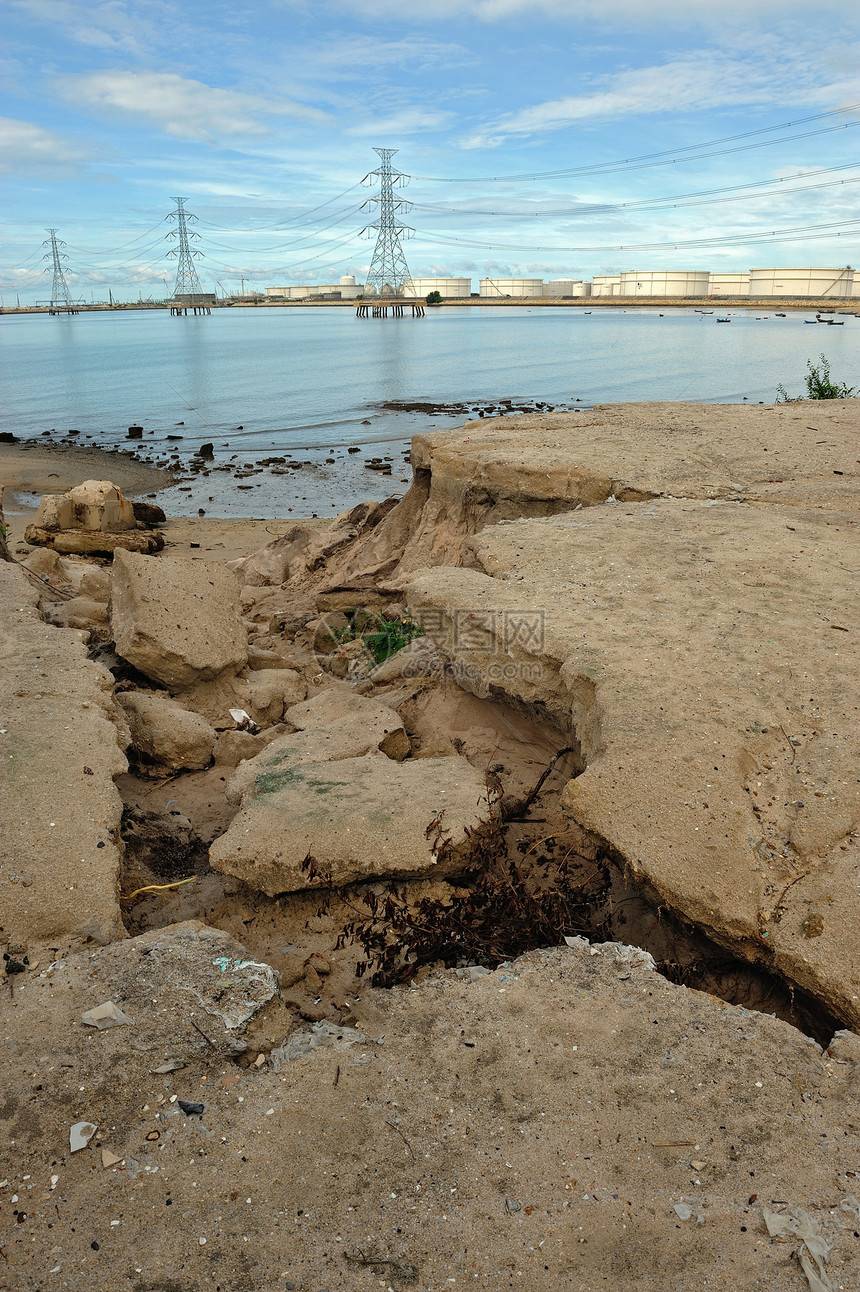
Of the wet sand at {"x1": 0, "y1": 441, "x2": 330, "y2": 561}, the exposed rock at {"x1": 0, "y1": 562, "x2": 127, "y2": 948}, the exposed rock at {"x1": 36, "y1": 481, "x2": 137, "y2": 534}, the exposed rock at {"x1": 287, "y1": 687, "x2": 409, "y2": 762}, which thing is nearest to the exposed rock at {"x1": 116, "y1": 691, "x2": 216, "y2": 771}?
the exposed rock at {"x1": 0, "y1": 562, "x2": 127, "y2": 948}

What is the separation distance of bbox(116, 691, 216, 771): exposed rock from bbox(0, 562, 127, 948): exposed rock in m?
0.33

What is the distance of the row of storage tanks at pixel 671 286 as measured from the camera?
10162 cm

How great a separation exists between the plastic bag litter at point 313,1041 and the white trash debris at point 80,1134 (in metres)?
0.51

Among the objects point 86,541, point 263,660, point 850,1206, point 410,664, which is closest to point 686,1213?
point 850,1206

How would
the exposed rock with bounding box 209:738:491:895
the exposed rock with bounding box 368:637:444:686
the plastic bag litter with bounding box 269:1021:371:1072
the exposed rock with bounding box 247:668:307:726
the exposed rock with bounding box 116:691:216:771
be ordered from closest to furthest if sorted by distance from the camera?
the plastic bag litter with bounding box 269:1021:371:1072 < the exposed rock with bounding box 209:738:491:895 < the exposed rock with bounding box 116:691:216:771 < the exposed rock with bounding box 368:637:444:686 < the exposed rock with bounding box 247:668:307:726

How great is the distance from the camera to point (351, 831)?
346cm

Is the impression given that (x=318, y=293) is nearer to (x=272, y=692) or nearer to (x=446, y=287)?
(x=446, y=287)

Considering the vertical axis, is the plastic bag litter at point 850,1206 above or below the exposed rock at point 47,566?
above

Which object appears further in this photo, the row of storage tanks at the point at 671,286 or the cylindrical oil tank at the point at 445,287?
the cylindrical oil tank at the point at 445,287

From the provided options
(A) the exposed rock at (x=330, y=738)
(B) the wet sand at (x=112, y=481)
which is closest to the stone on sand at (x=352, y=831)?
(A) the exposed rock at (x=330, y=738)

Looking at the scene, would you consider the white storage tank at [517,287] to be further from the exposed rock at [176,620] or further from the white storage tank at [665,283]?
the exposed rock at [176,620]

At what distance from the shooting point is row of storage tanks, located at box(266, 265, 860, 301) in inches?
4001

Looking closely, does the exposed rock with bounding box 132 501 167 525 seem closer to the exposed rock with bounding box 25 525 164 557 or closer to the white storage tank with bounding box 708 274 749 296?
the exposed rock with bounding box 25 525 164 557

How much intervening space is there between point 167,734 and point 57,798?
1.46m
